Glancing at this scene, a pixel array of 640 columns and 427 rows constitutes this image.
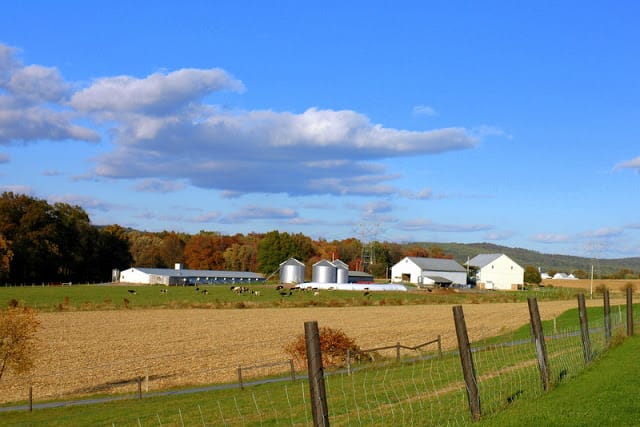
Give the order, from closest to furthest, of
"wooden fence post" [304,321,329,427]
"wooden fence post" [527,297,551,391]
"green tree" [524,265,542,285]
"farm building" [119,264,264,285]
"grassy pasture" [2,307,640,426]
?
1. "wooden fence post" [304,321,329,427]
2. "grassy pasture" [2,307,640,426]
3. "wooden fence post" [527,297,551,391]
4. "farm building" [119,264,264,285]
5. "green tree" [524,265,542,285]

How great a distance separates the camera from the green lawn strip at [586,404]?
30.9ft

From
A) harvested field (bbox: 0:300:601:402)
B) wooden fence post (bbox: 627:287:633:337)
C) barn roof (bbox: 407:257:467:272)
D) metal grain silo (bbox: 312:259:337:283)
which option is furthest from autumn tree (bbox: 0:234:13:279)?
wooden fence post (bbox: 627:287:633:337)

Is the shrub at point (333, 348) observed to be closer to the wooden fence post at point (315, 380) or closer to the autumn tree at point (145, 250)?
the wooden fence post at point (315, 380)

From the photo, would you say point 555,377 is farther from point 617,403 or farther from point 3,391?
point 3,391

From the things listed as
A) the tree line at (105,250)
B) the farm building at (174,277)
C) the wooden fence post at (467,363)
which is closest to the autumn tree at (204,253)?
the tree line at (105,250)

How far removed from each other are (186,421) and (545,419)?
374 inches

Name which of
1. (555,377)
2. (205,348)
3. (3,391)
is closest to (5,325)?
(3,391)

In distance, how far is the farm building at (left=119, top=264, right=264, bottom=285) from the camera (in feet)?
465

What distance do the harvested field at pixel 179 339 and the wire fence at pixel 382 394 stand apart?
151 cm

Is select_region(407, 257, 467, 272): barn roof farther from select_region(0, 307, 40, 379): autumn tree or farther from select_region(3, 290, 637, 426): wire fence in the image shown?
select_region(0, 307, 40, 379): autumn tree

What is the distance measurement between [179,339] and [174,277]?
341 ft

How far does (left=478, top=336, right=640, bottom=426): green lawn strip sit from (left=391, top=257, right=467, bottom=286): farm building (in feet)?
393

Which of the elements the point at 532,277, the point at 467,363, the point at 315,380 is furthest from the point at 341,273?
the point at 315,380

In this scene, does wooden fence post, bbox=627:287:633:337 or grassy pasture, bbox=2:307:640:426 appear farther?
wooden fence post, bbox=627:287:633:337
